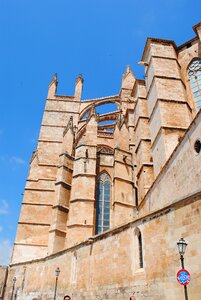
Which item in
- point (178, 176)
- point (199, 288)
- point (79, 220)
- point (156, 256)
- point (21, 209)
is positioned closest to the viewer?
point (199, 288)

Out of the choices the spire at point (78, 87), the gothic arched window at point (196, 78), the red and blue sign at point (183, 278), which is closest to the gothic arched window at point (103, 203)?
the gothic arched window at point (196, 78)

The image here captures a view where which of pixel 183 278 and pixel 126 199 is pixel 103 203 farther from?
pixel 183 278

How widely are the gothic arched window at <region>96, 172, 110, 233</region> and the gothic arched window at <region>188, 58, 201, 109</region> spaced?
265 inches

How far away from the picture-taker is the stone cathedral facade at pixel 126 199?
5371 millimetres

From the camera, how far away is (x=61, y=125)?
2152 centimetres

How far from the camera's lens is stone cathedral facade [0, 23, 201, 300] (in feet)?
17.6

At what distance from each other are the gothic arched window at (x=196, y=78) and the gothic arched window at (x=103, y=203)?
6728 mm

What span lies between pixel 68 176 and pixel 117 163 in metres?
3.13

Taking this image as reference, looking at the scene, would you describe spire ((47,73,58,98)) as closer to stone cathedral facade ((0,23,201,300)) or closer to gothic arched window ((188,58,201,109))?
→ stone cathedral facade ((0,23,201,300))

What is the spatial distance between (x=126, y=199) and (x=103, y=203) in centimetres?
163

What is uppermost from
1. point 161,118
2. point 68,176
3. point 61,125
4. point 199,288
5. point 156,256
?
point 61,125

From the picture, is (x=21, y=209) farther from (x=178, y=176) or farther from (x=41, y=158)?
(x=178, y=176)

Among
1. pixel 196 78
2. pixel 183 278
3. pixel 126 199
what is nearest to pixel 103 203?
pixel 126 199

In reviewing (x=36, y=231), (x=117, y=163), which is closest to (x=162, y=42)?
(x=117, y=163)
